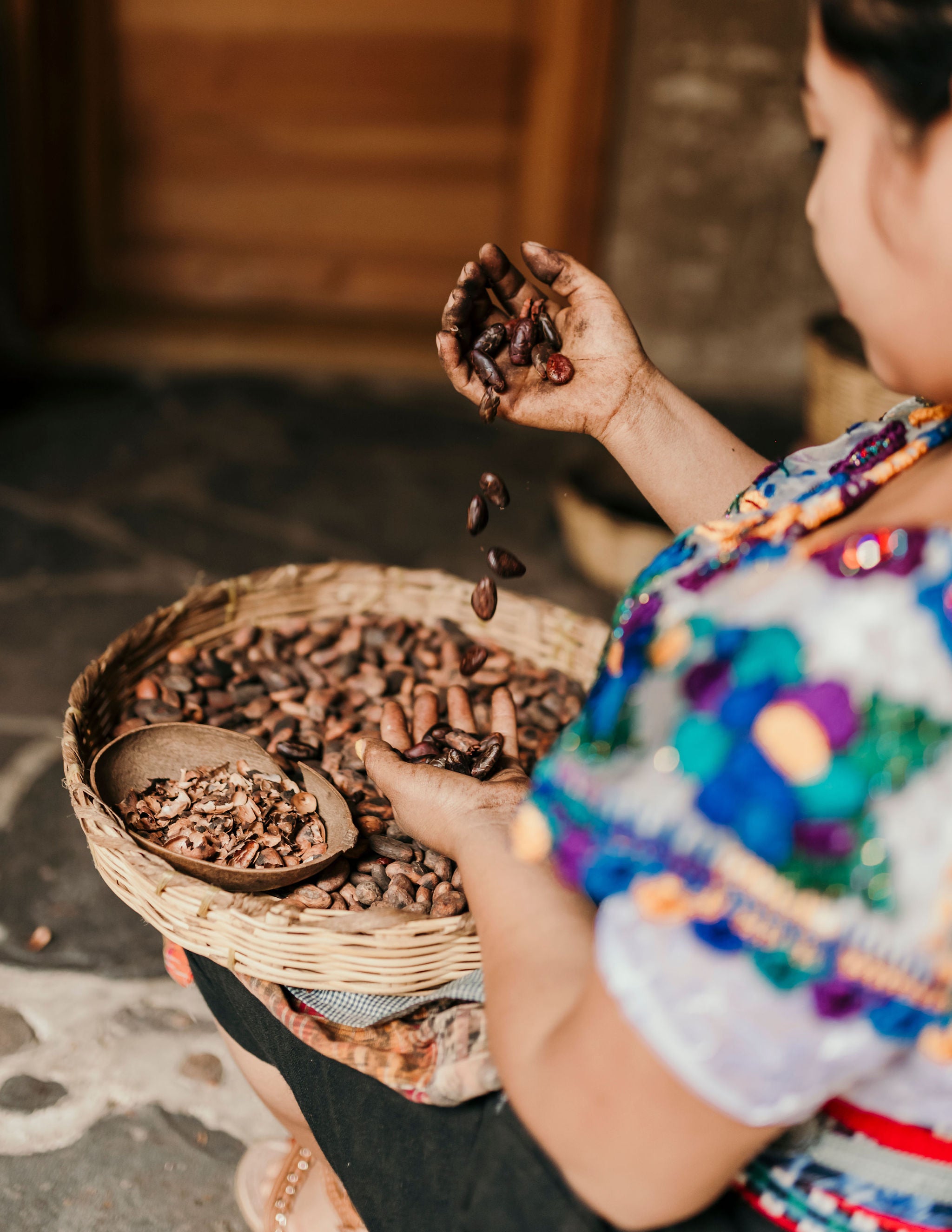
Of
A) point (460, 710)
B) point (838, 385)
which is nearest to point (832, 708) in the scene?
point (460, 710)

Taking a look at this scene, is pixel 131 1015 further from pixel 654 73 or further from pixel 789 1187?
pixel 654 73

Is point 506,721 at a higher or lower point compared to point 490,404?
lower

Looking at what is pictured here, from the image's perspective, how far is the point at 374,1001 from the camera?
0.98m

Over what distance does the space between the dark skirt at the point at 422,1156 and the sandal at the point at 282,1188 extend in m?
0.22

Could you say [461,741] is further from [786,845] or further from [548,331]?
[786,845]

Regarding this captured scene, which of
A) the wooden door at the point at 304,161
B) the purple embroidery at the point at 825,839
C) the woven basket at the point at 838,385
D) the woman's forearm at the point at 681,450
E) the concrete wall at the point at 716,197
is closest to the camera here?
the purple embroidery at the point at 825,839

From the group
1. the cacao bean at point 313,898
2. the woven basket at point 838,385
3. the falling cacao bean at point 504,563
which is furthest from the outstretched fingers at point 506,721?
the woven basket at point 838,385

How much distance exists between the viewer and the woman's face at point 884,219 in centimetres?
63

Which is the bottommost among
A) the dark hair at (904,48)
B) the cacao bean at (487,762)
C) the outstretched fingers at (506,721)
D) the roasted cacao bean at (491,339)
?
the outstretched fingers at (506,721)

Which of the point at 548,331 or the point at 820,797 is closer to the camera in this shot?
the point at 820,797

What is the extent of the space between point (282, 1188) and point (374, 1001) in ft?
1.55

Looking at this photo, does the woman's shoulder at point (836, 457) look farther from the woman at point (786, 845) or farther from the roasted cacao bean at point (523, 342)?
the roasted cacao bean at point (523, 342)

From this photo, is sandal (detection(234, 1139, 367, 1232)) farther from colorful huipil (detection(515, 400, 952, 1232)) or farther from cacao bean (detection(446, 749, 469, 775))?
colorful huipil (detection(515, 400, 952, 1232))

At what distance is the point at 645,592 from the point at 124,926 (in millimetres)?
1262
